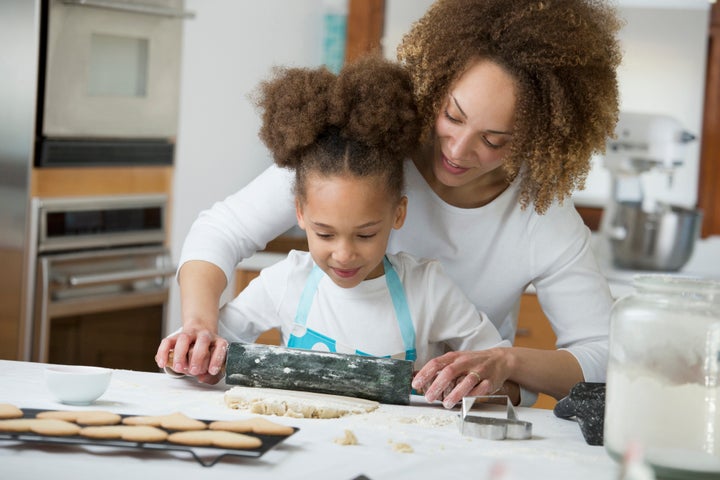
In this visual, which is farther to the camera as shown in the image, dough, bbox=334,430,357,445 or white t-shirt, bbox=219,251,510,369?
white t-shirt, bbox=219,251,510,369

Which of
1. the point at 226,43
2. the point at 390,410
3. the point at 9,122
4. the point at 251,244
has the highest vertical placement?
the point at 226,43

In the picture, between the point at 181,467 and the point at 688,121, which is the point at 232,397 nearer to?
the point at 181,467

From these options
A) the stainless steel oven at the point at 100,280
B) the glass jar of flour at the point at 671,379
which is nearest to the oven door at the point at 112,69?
the stainless steel oven at the point at 100,280

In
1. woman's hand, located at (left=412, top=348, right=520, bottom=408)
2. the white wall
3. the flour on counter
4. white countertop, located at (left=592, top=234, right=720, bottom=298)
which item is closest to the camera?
the flour on counter

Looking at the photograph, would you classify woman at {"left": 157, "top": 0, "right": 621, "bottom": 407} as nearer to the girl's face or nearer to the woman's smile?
the woman's smile

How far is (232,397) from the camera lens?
1.36 m

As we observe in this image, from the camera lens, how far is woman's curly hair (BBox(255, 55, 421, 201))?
5.14 feet

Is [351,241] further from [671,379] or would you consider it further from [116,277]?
[116,277]

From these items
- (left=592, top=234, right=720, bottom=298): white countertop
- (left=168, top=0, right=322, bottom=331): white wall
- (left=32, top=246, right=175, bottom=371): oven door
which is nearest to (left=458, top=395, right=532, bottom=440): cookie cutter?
(left=592, top=234, right=720, bottom=298): white countertop

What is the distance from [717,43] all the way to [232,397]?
2.85m

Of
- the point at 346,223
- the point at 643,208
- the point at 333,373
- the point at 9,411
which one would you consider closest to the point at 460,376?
the point at 333,373

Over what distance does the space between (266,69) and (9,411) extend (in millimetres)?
Result: 2571

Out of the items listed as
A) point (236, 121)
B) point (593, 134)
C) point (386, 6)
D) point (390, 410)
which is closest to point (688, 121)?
point (386, 6)

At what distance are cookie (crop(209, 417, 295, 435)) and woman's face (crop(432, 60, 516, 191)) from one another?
1.98 feet
